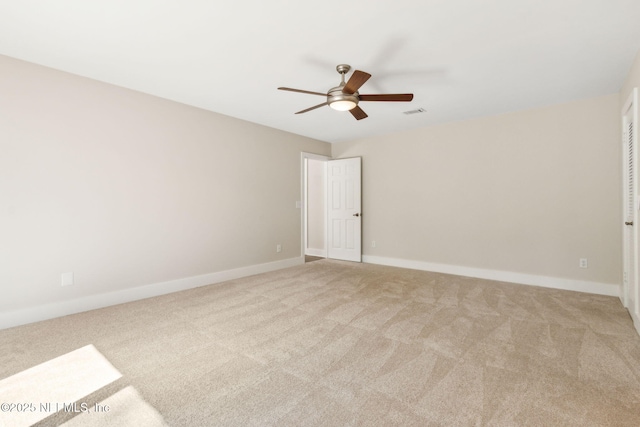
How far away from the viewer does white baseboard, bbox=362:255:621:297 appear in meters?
3.78

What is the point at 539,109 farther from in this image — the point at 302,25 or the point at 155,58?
the point at 155,58

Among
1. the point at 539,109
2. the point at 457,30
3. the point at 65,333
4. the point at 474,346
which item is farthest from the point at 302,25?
the point at 539,109

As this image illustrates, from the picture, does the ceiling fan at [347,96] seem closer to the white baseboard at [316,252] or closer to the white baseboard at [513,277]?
the white baseboard at [513,277]

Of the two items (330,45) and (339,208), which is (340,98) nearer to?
(330,45)

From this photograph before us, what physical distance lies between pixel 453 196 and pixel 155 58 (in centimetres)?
459

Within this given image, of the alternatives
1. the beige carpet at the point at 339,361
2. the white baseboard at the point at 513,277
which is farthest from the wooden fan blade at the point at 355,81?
the white baseboard at the point at 513,277

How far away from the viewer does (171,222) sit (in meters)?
3.93

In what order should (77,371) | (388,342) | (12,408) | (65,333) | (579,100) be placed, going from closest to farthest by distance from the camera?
1. (12,408)
2. (77,371)
3. (388,342)
4. (65,333)
5. (579,100)

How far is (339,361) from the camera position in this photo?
2.16m

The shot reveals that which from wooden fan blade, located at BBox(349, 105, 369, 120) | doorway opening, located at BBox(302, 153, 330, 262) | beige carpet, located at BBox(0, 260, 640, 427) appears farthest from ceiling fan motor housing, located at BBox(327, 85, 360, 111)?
doorway opening, located at BBox(302, 153, 330, 262)

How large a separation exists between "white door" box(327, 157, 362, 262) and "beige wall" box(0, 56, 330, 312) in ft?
6.04

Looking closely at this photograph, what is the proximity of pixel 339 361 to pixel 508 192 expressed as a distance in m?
3.84

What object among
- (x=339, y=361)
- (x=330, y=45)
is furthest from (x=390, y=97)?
(x=339, y=361)

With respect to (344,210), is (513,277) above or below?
below
